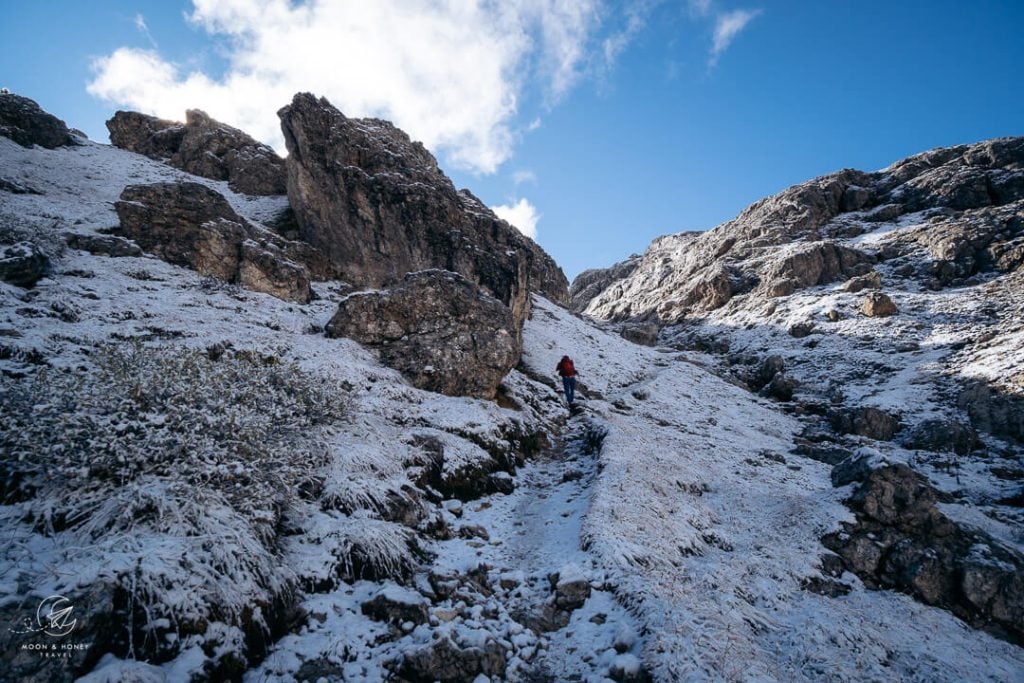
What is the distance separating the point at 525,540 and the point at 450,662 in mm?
4197

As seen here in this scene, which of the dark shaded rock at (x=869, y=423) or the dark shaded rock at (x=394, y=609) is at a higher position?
the dark shaded rock at (x=869, y=423)

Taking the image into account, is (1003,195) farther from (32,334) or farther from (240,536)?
(32,334)

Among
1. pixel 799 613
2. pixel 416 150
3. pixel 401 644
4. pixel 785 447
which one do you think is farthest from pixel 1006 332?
pixel 416 150

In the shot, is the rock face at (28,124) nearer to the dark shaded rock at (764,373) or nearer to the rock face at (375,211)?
the rock face at (375,211)

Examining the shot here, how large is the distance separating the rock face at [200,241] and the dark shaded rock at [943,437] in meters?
32.5

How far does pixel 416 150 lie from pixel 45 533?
46338 mm

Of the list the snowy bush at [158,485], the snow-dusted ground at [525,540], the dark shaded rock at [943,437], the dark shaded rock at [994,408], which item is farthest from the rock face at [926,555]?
the dark shaded rock at [994,408]

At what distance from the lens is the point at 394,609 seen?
694 centimetres

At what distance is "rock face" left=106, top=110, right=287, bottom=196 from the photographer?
35.2 meters

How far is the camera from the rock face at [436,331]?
17.2 m

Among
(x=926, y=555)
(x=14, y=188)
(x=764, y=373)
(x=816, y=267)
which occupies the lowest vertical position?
(x=926, y=555)

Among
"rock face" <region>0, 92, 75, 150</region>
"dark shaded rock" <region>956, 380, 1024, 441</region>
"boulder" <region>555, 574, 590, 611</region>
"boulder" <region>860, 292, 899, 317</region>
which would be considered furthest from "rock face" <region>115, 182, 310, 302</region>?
"boulder" <region>860, 292, 899, 317</region>

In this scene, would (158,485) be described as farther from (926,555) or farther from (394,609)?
(926,555)

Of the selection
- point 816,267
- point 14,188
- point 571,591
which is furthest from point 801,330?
point 14,188
